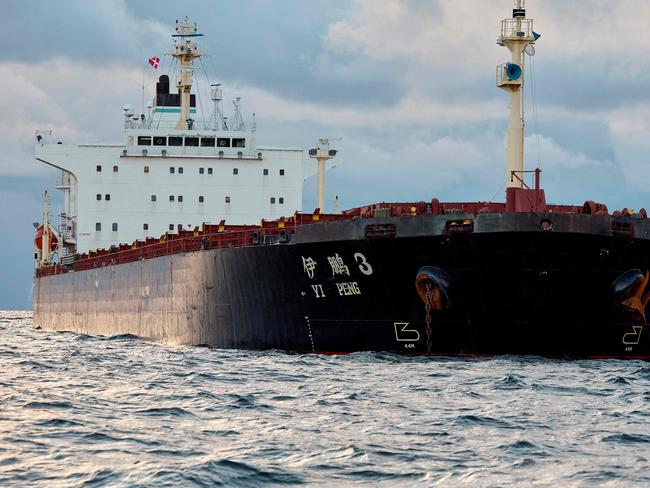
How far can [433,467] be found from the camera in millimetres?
10414

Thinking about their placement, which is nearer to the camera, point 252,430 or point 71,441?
point 71,441

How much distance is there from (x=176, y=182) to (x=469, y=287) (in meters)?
22.5

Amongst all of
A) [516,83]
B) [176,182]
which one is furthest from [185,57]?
[516,83]

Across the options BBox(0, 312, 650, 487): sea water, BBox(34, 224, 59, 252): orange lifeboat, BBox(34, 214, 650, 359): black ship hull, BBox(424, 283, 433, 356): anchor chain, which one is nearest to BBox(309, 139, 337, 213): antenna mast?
BBox(34, 214, 650, 359): black ship hull

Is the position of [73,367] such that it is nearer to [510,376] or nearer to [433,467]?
[510,376]

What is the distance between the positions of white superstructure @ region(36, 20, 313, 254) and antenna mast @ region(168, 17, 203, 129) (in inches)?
85.2

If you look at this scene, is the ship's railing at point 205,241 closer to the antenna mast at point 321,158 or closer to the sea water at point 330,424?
the antenna mast at point 321,158

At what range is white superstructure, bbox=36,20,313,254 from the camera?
1630 inches

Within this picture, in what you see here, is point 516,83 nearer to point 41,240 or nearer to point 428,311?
point 428,311

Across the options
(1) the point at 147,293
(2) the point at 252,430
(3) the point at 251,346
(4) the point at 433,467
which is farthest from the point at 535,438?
(1) the point at 147,293

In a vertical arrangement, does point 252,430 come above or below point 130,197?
below

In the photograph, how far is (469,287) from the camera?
20953 mm

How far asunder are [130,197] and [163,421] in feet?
98.3

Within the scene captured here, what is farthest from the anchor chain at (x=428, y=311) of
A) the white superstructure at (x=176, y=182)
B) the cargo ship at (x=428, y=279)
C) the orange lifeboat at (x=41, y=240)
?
the orange lifeboat at (x=41, y=240)
